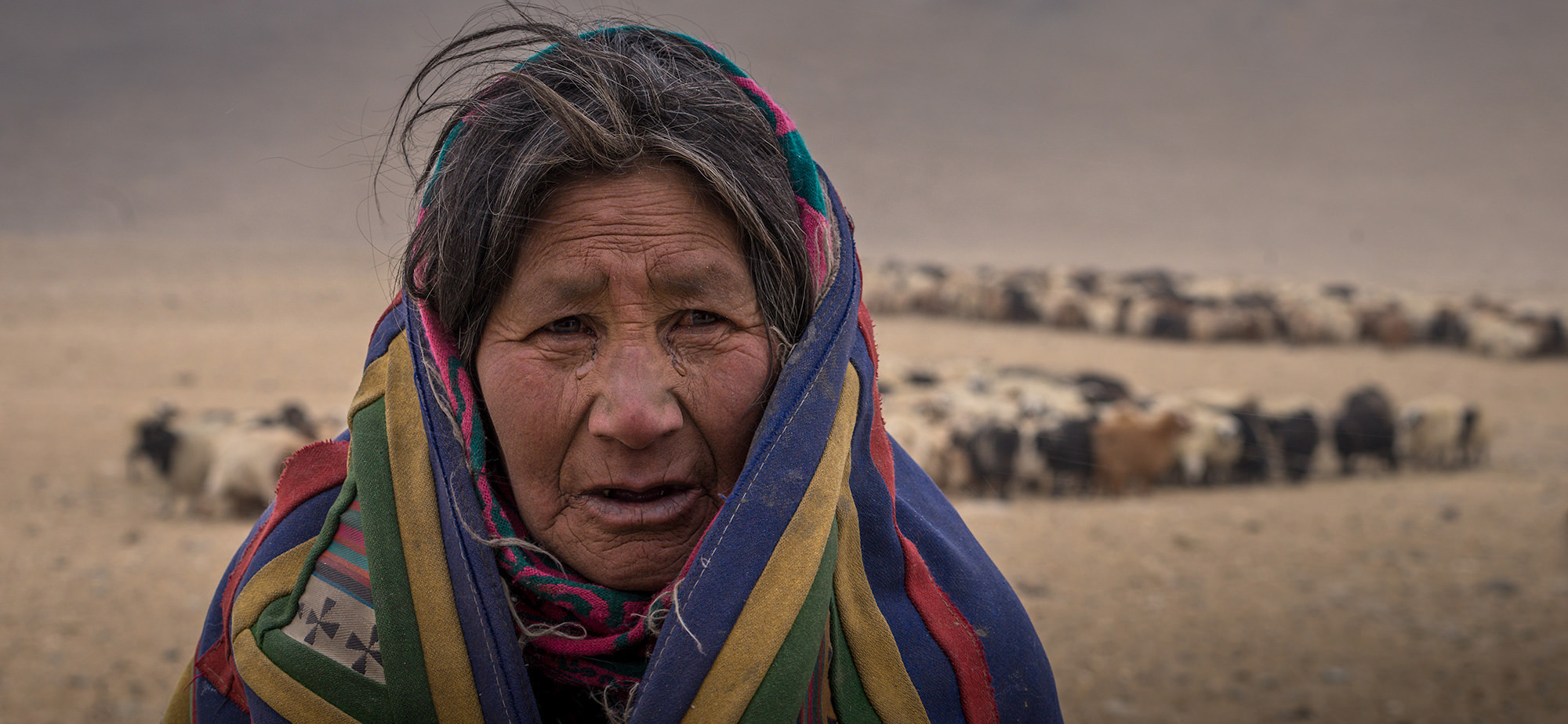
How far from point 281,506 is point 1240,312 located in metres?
15.2

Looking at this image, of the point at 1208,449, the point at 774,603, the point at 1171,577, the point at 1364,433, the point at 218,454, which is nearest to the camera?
the point at 774,603

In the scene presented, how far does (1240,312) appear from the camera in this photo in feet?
46.8

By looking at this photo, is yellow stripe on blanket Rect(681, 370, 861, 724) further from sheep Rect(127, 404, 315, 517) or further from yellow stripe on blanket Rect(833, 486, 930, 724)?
sheep Rect(127, 404, 315, 517)

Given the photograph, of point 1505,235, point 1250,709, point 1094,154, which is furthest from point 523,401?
point 1094,154

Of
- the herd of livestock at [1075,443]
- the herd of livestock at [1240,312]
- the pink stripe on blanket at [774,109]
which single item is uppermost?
the herd of livestock at [1240,312]

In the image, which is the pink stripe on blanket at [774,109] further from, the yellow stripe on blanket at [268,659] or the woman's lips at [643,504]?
the yellow stripe on blanket at [268,659]

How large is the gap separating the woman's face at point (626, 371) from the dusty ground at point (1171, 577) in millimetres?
1057

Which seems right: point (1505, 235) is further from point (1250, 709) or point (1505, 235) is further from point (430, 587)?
point (430, 587)

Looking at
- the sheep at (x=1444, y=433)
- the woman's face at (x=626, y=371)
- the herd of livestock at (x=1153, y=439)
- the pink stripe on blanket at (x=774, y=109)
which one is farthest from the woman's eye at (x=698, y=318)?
the sheep at (x=1444, y=433)

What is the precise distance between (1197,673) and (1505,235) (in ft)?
116

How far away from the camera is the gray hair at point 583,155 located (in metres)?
1.16

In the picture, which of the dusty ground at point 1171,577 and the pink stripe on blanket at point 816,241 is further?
the dusty ground at point 1171,577

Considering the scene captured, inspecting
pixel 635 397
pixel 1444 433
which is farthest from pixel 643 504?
pixel 1444 433

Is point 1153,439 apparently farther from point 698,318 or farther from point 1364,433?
point 698,318
